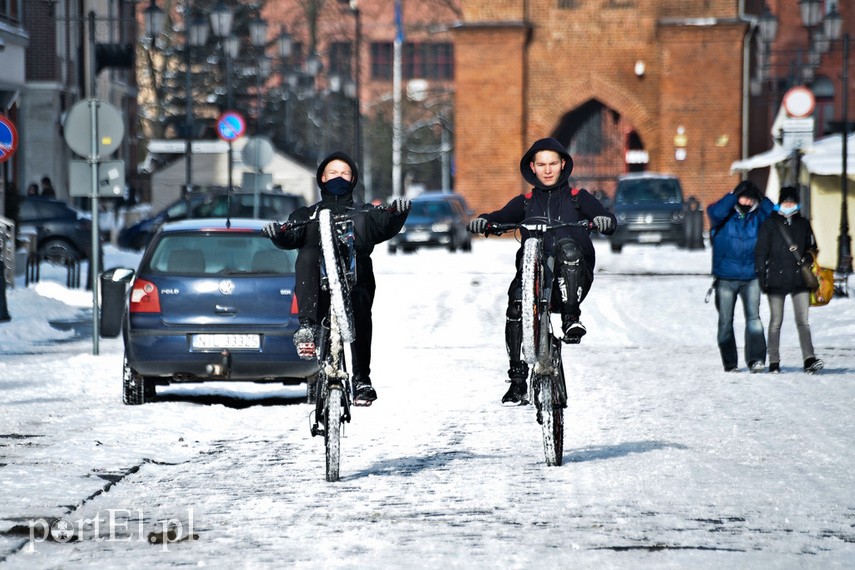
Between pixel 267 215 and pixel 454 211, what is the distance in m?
8.63

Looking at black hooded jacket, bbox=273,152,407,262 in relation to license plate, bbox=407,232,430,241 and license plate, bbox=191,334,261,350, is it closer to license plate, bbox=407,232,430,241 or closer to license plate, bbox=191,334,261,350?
license plate, bbox=191,334,261,350

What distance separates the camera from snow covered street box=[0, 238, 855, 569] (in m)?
7.21

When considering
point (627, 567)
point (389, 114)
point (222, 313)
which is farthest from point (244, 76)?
point (627, 567)

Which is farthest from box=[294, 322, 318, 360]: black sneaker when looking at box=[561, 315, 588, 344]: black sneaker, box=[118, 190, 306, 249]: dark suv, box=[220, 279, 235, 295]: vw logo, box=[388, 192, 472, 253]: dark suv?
box=[388, 192, 472, 253]: dark suv

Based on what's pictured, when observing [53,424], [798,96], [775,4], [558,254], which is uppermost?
[775,4]

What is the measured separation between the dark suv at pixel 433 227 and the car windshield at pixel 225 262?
28.9m

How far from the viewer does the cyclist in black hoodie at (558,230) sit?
9.44m

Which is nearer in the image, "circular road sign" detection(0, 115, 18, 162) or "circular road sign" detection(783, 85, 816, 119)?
"circular road sign" detection(0, 115, 18, 162)

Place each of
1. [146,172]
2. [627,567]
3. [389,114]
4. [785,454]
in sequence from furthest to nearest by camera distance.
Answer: [389,114] → [146,172] → [785,454] → [627,567]

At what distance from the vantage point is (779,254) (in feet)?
52.7

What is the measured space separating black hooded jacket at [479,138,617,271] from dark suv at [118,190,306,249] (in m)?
25.3

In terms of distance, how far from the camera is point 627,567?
6758 mm

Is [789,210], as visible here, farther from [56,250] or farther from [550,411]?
[56,250]

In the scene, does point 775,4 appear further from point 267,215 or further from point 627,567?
point 627,567
